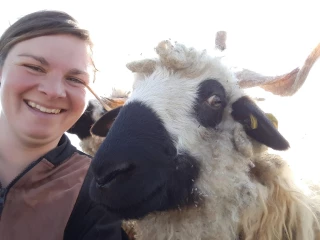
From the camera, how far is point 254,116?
2367 millimetres

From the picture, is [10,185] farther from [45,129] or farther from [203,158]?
[203,158]

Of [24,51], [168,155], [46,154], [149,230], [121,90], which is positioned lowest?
[121,90]

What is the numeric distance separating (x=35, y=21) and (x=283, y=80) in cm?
166

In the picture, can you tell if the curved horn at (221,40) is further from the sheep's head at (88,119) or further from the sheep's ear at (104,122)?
the sheep's head at (88,119)

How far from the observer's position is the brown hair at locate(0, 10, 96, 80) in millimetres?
2162

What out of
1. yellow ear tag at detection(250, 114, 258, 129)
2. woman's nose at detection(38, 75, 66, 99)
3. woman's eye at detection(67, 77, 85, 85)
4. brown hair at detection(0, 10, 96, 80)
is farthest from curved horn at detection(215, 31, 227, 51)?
woman's nose at detection(38, 75, 66, 99)

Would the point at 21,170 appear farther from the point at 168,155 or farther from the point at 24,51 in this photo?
the point at 168,155

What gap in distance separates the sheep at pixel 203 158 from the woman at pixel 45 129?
25 cm

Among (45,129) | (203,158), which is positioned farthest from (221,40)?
(45,129)

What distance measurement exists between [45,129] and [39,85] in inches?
9.8

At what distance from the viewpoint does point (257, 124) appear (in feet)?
7.79

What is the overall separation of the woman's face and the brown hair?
0.03 m

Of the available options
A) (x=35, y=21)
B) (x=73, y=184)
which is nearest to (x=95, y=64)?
(x=35, y=21)

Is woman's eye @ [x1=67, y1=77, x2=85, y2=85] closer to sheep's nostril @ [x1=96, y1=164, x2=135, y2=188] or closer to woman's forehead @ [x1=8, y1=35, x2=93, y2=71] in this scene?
woman's forehead @ [x1=8, y1=35, x2=93, y2=71]
